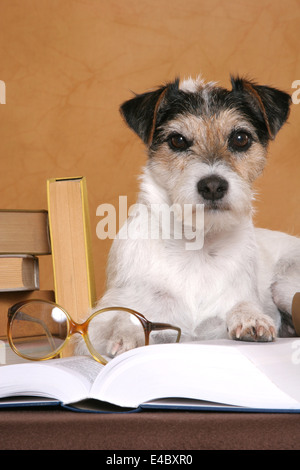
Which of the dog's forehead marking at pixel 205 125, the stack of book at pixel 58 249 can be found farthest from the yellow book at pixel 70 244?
the dog's forehead marking at pixel 205 125

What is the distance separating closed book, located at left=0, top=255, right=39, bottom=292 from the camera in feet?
6.31

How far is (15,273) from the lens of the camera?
6.38 ft

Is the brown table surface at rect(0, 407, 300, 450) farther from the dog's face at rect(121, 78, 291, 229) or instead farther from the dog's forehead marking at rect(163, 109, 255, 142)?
the dog's forehead marking at rect(163, 109, 255, 142)

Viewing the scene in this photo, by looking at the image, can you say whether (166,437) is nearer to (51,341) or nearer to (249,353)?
(249,353)

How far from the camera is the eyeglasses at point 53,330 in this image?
1502mm

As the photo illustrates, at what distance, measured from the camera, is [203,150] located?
1961 millimetres

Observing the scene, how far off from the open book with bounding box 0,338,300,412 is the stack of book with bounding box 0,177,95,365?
80cm

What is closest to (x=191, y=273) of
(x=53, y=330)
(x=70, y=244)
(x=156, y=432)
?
(x=70, y=244)

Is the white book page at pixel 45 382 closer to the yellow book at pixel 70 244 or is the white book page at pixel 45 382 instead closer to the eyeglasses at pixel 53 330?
the eyeglasses at pixel 53 330

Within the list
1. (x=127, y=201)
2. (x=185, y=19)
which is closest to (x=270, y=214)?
(x=127, y=201)

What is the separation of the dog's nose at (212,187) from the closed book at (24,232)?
1.89 ft
